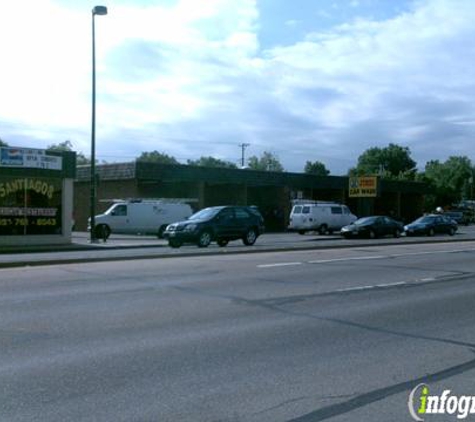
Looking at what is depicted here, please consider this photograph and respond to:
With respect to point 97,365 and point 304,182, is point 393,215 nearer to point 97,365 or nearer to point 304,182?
point 304,182

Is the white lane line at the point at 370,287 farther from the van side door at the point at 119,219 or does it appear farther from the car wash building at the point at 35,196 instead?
the van side door at the point at 119,219

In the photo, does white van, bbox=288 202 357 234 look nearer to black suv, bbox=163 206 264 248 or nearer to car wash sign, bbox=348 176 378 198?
car wash sign, bbox=348 176 378 198

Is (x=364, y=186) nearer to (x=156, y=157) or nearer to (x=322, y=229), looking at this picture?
(x=322, y=229)

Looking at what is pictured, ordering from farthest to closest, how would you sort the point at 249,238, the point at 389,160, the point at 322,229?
the point at 389,160 → the point at 322,229 → the point at 249,238

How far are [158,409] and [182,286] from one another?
24.6 ft

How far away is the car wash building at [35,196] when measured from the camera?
29.0 meters

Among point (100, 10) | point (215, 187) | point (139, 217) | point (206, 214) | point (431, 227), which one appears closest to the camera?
point (206, 214)

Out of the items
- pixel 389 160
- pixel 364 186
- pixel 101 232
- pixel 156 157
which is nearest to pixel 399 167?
pixel 389 160

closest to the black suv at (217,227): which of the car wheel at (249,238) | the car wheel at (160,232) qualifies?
the car wheel at (249,238)

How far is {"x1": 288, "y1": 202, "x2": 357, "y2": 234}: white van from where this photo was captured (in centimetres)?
4275

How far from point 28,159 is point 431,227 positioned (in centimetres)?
2470


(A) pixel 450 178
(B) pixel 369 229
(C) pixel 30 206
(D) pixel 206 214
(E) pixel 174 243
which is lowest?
(E) pixel 174 243

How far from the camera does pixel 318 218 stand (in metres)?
42.8

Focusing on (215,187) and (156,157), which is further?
(156,157)
